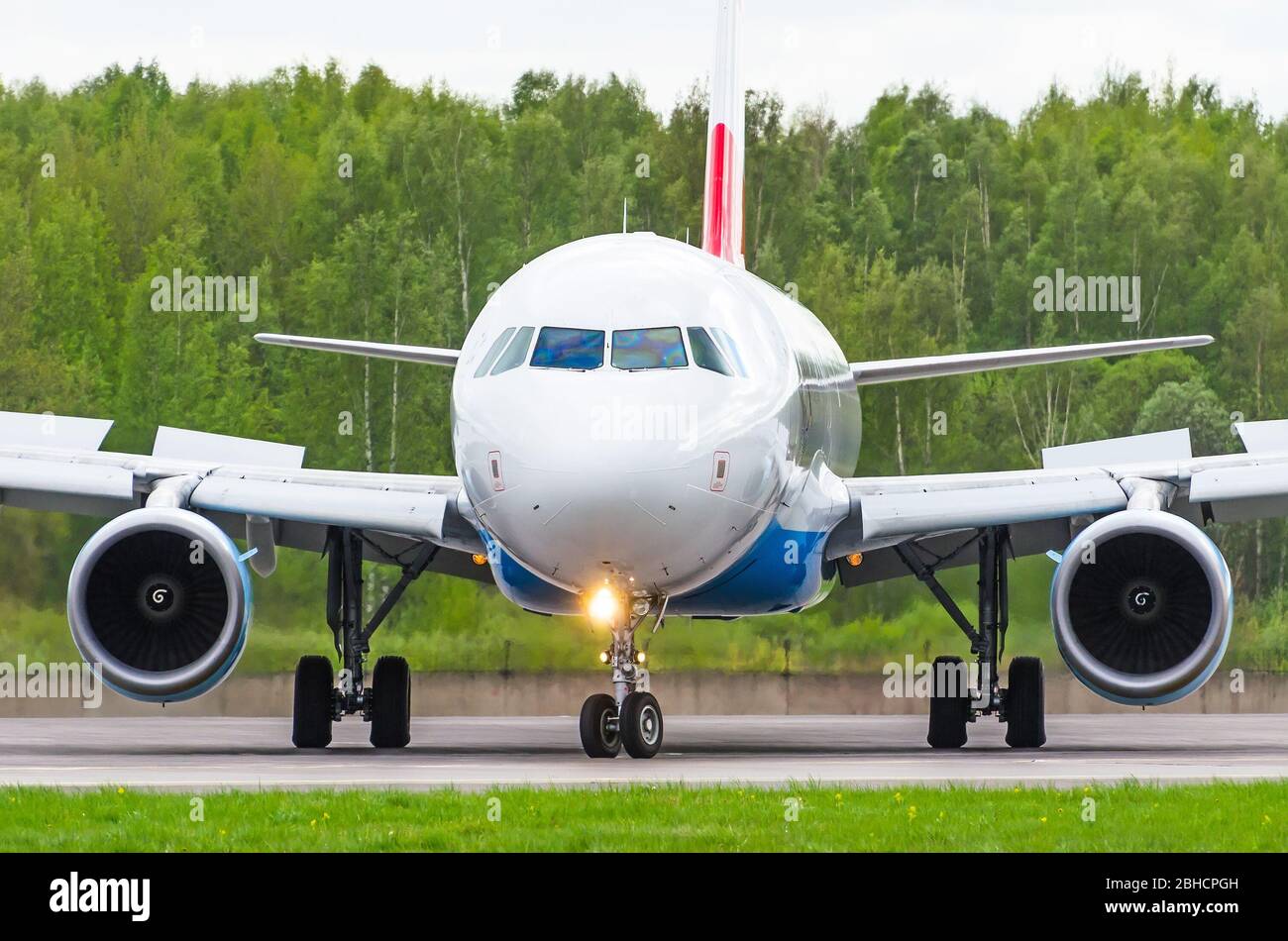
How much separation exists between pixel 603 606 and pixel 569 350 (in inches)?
77.3

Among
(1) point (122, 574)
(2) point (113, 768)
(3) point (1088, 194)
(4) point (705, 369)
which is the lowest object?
(2) point (113, 768)

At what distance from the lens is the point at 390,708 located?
19.6m

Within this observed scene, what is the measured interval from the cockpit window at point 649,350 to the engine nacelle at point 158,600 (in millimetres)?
4116

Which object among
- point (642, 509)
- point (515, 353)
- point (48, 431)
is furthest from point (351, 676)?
point (642, 509)

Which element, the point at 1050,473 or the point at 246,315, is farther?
the point at 246,315

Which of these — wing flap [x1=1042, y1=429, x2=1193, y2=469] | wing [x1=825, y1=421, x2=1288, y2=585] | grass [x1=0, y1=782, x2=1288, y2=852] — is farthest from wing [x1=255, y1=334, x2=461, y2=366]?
grass [x1=0, y1=782, x2=1288, y2=852]

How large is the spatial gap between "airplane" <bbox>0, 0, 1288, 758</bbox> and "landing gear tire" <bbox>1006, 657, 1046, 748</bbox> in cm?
2

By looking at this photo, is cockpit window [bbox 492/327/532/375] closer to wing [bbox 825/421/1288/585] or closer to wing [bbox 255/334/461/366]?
wing [bbox 255/334/461/366]

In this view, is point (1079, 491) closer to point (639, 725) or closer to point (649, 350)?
point (639, 725)

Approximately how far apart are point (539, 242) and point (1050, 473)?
→ 33.9m

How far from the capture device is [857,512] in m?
18.9
